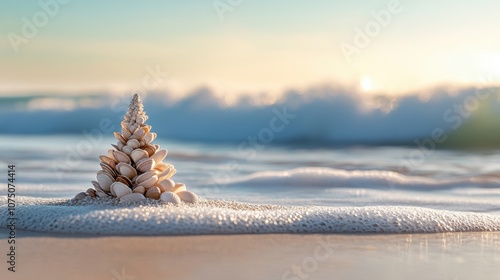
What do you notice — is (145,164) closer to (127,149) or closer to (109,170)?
(127,149)

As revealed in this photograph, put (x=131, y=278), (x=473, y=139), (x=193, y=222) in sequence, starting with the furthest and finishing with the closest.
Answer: (x=473, y=139), (x=193, y=222), (x=131, y=278)

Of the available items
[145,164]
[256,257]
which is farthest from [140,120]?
[256,257]

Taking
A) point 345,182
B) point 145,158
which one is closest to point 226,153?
point 345,182

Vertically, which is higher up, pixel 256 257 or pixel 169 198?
Result: pixel 169 198

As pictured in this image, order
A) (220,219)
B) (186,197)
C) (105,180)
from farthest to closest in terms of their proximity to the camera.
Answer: (186,197)
(105,180)
(220,219)

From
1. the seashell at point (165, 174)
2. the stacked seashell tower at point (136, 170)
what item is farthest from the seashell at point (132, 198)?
the seashell at point (165, 174)

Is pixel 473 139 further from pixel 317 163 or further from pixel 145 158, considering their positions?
pixel 145 158
